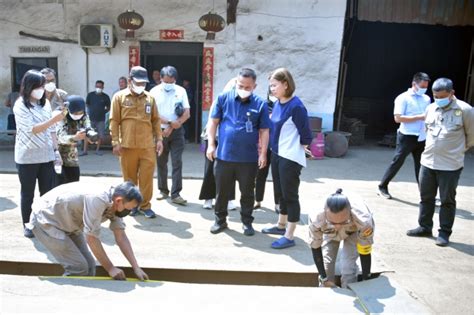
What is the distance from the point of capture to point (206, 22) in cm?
1012

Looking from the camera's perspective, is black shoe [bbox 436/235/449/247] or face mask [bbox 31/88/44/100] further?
black shoe [bbox 436/235/449/247]

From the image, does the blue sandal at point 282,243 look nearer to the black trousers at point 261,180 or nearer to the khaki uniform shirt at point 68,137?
the black trousers at point 261,180

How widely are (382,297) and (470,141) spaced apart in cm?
237

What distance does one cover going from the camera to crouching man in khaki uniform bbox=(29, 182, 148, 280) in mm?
3398

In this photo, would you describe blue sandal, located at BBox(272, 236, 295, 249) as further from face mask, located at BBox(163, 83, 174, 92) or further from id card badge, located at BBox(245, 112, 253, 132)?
face mask, located at BBox(163, 83, 174, 92)

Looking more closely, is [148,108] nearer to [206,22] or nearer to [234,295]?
[234,295]

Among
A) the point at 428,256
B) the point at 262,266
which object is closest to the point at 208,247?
the point at 262,266

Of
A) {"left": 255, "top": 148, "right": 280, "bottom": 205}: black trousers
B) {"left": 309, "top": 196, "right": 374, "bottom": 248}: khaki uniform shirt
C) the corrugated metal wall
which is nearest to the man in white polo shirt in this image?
{"left": 255, "top": 148, "right": 280, "bottom": 205}: black trousers

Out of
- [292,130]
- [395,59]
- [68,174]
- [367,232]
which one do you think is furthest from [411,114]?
[395,59]

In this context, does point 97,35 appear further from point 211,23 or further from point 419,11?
point 419,11

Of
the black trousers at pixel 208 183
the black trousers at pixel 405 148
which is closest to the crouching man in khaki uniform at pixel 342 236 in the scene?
the black trousers at pixel 208 183

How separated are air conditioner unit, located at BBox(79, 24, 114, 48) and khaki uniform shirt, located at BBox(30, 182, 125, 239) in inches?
301

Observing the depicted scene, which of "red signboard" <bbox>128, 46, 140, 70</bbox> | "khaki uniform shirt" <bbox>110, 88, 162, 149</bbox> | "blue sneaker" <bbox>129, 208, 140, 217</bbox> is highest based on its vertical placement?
"red signboard" <bbox>128, 46, 140, 70</bbox>

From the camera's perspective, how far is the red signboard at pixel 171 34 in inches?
423
